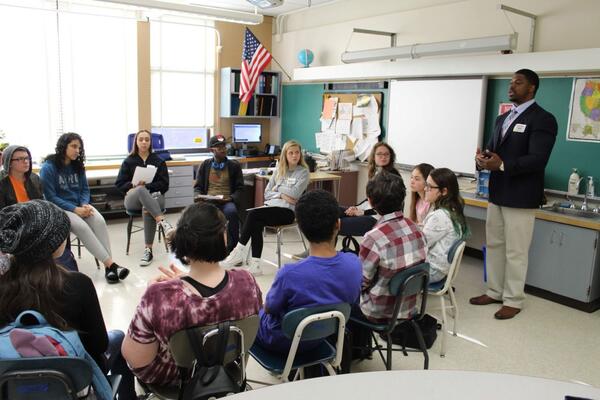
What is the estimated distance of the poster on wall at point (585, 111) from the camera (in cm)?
423

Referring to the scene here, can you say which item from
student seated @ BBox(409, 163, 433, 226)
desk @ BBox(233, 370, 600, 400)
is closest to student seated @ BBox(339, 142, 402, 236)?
student seated @ BBox(409, 163, 433, 226)

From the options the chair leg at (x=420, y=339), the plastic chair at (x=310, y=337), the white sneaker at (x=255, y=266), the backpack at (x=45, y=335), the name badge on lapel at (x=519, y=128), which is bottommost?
the white sneaker at (x=255, y=266)

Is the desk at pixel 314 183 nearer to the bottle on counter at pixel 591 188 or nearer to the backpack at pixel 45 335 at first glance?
the bottle on counter at pixel 591 188

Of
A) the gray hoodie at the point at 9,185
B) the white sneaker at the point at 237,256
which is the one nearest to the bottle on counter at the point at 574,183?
the white sneaker at the point at 237,256

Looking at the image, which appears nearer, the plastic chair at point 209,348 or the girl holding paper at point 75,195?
the plastic chair at point 209,348

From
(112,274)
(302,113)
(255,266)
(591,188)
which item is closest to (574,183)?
(591,188)

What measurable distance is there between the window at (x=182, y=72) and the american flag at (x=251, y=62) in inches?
32.0

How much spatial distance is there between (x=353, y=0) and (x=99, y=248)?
177 inches

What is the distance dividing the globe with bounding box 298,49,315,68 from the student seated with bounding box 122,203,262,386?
5615mm

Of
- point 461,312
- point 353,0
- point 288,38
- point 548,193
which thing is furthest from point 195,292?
point 288,38

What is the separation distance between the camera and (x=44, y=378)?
144 centimetres

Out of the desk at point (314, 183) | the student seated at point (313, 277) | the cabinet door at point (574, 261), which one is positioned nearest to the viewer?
the student seated at point (313, 277)

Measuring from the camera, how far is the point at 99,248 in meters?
4.28

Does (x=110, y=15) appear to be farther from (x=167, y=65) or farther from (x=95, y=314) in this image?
(x=95, y=314)
